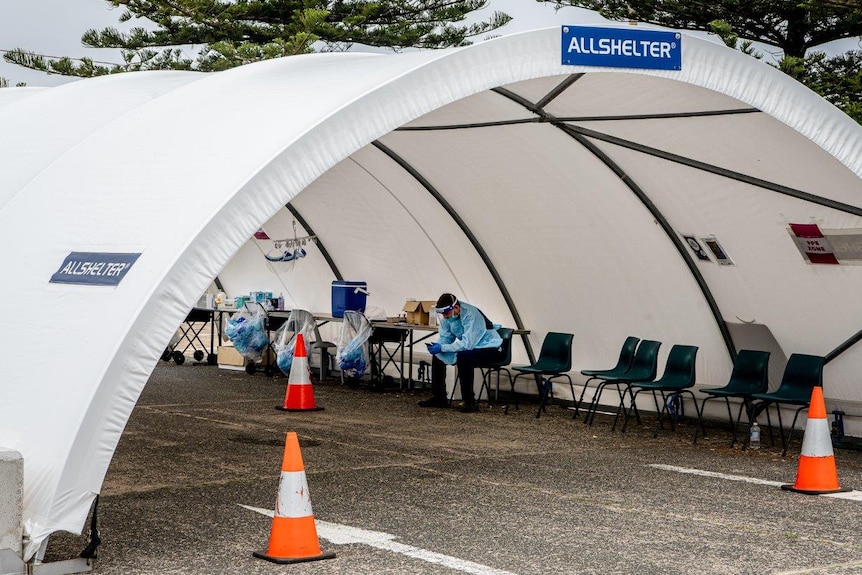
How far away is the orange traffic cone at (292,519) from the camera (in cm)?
597

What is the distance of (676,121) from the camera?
31.5 feet

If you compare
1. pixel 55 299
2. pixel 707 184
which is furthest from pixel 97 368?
pixel 707 184

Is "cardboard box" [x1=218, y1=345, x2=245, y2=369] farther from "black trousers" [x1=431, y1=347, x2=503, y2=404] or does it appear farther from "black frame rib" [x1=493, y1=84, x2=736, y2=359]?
"black frame rib" [x1=493, y1=84, x2=736, y2=359]

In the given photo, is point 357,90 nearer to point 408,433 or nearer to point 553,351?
point 408,433

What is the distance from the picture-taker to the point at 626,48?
26.8 ft

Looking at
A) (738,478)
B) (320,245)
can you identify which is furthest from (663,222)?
(320,245)

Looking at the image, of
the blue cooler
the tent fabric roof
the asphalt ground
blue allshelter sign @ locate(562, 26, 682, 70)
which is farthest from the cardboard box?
blue allshelter sign @ locate(562, 26, 682, 70)

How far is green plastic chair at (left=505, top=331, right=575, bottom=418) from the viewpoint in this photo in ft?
40.3

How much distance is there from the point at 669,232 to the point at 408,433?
122 inches

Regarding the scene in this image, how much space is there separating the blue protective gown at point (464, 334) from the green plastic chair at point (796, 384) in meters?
3.06

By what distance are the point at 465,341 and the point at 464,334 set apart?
0.29 feet

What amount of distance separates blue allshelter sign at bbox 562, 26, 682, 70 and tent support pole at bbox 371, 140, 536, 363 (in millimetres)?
4728

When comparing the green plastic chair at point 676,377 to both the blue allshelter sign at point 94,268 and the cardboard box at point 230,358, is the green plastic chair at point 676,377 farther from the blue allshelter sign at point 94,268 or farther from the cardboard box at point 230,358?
the cardboard box at point 230,358

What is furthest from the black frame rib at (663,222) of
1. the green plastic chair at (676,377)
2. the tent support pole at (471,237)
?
the tent support pole at (471,237)
